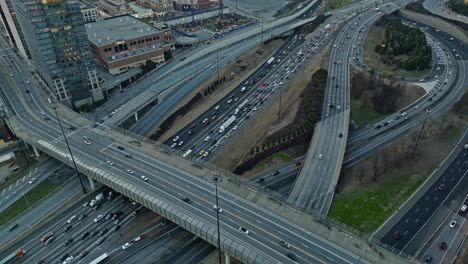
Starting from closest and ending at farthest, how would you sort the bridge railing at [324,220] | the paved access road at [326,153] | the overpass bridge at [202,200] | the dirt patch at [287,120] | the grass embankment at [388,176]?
the overpass bridge at [202,200] → the bridge railing at [324,220] → the grass embankment at [388,176] → the paved access road at [326,153] → the dirt patch at [287,120]

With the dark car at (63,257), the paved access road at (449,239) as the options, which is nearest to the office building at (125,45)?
the dark car at (63,257)

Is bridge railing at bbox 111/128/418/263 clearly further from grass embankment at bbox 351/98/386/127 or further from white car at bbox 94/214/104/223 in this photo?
grass embankment at bbox 351/98/386/127

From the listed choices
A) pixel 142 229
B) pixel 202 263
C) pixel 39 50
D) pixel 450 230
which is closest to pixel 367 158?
pixel 450 230

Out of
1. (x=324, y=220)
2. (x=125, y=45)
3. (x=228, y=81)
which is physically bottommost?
(x=228, y=81)

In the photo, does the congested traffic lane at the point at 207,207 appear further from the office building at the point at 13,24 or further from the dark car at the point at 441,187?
the office building at the point at 13,24

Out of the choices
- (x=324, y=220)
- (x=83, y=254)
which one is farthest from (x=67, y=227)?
(x=324, y=220)

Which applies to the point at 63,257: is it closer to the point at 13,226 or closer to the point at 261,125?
the point at 13,226

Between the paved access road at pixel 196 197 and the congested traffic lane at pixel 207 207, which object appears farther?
the paved access road at pixel 196 197
